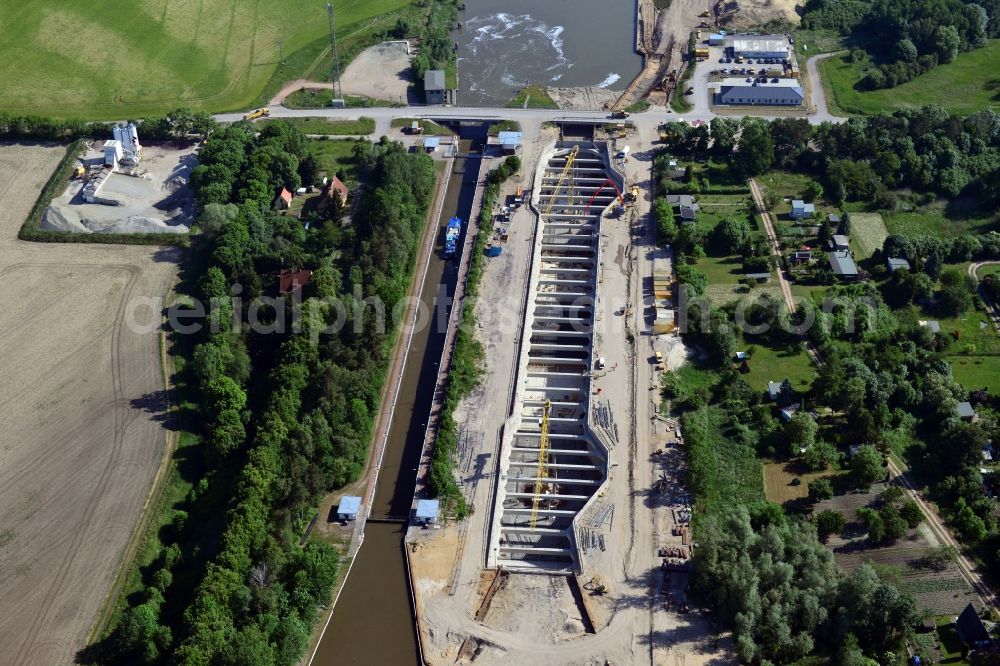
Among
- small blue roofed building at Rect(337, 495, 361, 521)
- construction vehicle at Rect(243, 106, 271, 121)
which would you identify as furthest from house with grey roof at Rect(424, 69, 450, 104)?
small blue roofed building at Rect(337, 495, 361, 521)

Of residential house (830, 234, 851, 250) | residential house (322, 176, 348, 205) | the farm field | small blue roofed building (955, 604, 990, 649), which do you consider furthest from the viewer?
residential house (322, 176, 348, 205)

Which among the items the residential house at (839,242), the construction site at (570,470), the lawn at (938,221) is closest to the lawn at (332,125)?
the construction site at (570,470)

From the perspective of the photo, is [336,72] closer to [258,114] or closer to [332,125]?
[332,125]

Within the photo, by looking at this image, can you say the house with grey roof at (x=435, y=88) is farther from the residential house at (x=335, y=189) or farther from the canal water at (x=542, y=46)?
the residential house at (x=335, y=189)

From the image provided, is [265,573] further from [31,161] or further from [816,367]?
[31,161]

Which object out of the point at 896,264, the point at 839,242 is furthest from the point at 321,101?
the point at 896,264

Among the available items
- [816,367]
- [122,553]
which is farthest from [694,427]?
[122,553]

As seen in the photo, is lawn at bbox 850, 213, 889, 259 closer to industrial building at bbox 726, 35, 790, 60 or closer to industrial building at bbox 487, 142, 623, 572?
industrial building at bbox 487, 142, 623, 572
